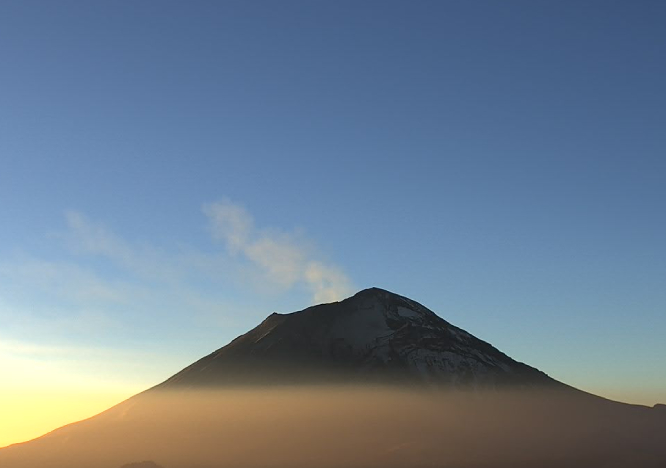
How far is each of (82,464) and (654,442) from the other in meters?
140

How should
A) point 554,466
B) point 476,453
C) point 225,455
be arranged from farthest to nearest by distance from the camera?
1. point 225,455
2. point 476,453
3. point 554,466

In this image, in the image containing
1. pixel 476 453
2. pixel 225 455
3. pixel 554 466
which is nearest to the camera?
pixel 554 466

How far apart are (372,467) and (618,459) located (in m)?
52.1

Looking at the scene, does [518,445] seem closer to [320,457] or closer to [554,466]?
[554,466]

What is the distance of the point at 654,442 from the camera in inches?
7790

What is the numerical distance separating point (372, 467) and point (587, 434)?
58.9 m

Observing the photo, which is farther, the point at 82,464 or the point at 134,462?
the point at 82,464

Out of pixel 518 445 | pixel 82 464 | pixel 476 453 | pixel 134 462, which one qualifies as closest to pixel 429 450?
pixel 476 453

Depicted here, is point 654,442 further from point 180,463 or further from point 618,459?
point 180,463

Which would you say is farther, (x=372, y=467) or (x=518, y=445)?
(x=518, y=445)

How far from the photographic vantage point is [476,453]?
180 metres

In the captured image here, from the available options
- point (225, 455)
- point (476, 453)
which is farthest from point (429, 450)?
point (225, 455)

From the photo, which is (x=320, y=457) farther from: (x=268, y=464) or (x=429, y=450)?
(x=429, y=450)

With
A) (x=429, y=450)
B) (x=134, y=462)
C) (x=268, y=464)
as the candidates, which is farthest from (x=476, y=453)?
(x=134, y=462)
